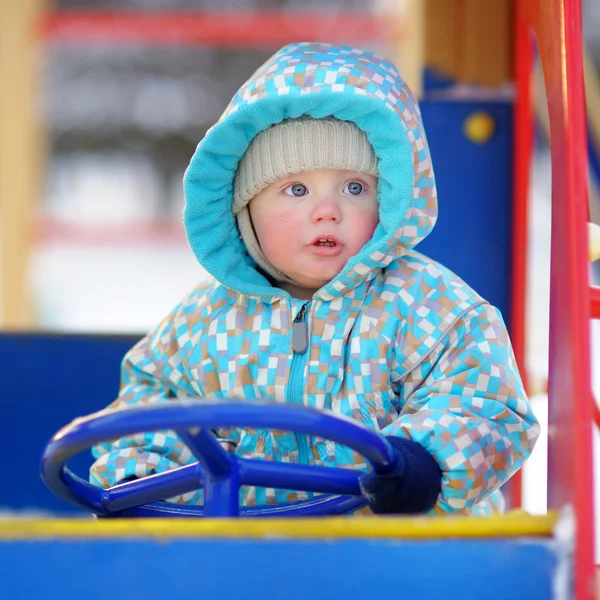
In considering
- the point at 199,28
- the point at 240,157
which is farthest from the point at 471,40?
the point at 199,28

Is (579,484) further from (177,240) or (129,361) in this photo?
(177,240)

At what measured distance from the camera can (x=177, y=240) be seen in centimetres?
848

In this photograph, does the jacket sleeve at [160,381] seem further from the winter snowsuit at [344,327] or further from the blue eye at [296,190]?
the blue eye at [296,190]

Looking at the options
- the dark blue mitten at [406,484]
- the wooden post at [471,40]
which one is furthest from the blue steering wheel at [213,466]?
the wooden post at [471,40]

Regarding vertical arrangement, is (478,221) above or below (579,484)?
above

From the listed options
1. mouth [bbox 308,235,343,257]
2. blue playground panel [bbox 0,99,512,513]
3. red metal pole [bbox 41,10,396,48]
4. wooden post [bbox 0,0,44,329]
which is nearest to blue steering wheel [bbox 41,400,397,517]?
mouth [bbox 308,235,343,257]

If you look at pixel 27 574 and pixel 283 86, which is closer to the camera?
pixel 27 574

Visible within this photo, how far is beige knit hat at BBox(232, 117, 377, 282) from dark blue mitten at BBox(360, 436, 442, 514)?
341 millimetres

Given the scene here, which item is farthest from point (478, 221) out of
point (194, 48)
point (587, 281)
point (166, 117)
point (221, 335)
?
point (194, 48)

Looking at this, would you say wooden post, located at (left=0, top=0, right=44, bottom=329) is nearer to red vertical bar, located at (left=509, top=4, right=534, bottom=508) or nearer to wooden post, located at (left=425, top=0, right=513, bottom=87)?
wooden post, located at (left=425, top=0, right=513, bottom=87)

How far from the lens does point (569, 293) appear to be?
2.77ft

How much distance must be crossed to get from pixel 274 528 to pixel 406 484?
26 centimetres

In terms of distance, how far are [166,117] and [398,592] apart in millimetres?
9755

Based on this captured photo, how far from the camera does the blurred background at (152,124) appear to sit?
196 cm
